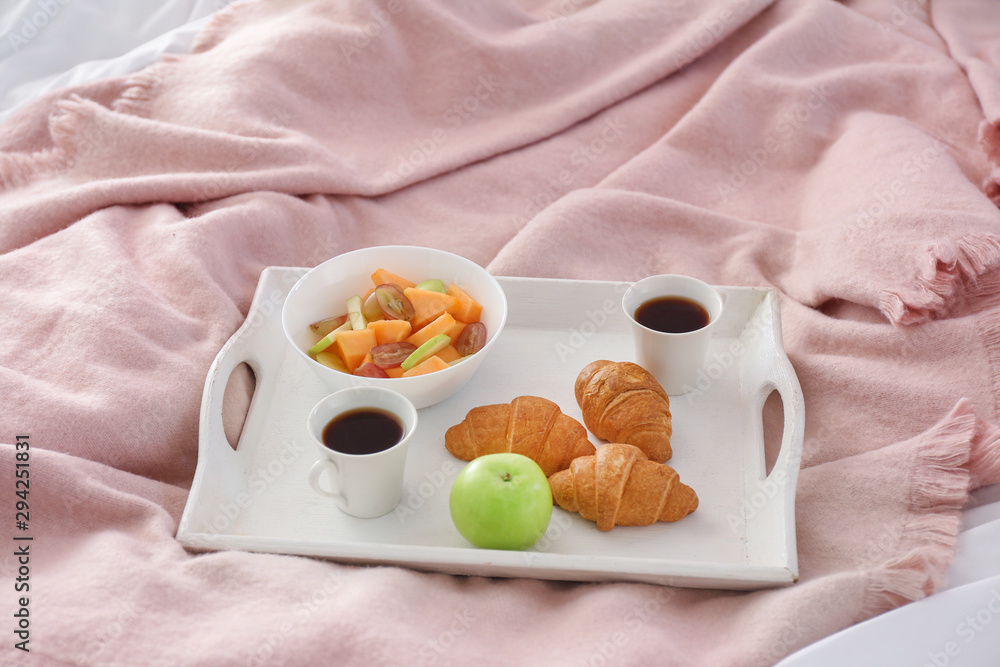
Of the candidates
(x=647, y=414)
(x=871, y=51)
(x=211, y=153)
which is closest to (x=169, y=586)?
(x=647, y=414)

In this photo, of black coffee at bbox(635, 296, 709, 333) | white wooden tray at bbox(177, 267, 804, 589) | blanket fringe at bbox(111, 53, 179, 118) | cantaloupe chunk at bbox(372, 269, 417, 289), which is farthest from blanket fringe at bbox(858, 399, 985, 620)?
blanket fringe at bbox(111, 53, 179, 118)

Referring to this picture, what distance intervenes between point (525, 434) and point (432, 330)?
0.23 metres

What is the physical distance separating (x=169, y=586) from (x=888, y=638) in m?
0.84

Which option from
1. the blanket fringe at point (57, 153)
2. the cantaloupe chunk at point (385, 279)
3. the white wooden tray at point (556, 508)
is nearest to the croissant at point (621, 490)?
the white wooden tray at point (556, 508)

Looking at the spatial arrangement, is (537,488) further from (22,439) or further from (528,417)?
(22,439)

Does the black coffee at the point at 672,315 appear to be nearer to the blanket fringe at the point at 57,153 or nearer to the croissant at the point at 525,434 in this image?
the croissant at the point at 525,434

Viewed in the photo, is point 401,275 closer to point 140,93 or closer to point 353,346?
point 353,346

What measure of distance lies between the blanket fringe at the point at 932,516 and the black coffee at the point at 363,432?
0.62m

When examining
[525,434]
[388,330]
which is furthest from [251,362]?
[525,434]

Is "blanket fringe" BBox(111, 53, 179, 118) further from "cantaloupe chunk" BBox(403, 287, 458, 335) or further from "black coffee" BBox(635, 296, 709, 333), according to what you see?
"black coffee" BBox(635, 296, 709, 333)

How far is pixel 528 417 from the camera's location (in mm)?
1194

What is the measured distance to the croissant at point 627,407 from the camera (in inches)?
47.1

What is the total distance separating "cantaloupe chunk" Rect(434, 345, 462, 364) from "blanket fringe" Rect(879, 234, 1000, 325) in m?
0.69

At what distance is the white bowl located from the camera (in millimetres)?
1235
